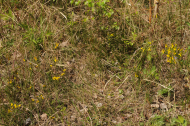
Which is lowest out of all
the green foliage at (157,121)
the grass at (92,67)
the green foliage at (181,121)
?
the green foliage at (157,121)

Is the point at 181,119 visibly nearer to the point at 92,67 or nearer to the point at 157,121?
the point at 157,121

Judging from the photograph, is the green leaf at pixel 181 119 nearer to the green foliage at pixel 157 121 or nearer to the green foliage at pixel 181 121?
the green foliage at pixel 181 121

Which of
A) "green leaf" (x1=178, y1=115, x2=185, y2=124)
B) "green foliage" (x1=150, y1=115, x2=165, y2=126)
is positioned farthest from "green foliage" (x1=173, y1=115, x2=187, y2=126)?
"green foliage" (x1=150, y1=115, x2=165, y2=126)

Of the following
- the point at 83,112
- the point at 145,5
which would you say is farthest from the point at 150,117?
the point at 145,5

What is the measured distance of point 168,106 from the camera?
211 cm

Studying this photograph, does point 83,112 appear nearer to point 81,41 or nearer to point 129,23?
point 81,41

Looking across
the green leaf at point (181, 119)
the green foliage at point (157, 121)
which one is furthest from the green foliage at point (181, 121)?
the green foliage at point (157, 121)

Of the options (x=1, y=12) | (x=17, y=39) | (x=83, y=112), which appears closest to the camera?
(x=83, y=112)

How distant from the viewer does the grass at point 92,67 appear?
2127 mm

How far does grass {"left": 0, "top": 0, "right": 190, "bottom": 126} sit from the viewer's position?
6.98 feet

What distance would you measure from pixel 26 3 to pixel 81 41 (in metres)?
1.13

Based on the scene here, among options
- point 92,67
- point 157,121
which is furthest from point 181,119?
point 92,67

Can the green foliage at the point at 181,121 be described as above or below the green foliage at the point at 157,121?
above

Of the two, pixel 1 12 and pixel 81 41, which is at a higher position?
pixel 1 12
